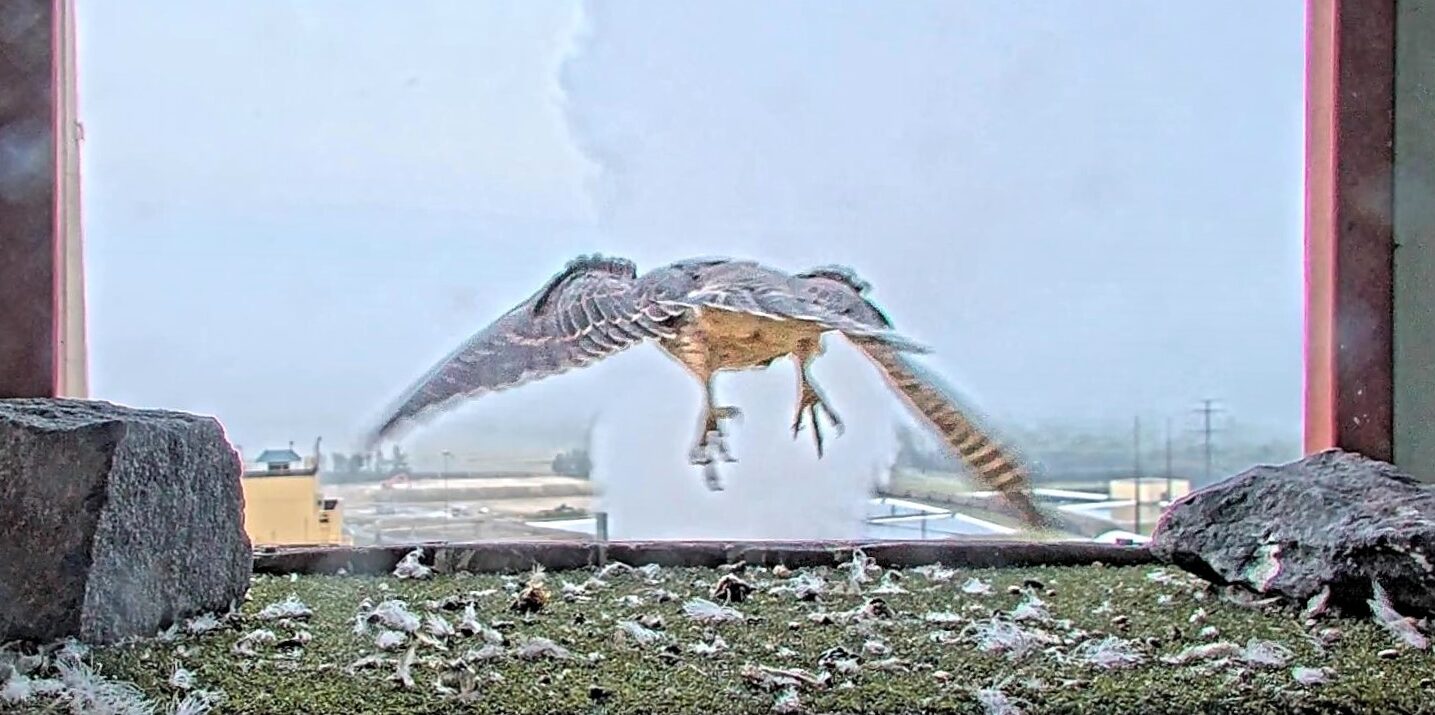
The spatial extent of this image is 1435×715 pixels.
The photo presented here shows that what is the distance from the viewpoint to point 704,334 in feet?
4.02

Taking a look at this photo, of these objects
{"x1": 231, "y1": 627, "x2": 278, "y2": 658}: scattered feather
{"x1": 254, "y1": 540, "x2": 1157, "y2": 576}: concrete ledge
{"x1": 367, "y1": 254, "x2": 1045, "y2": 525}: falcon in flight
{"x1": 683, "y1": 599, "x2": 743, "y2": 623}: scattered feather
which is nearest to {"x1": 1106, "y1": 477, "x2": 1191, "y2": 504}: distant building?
{"x1": 254, "y1": 540, "x2": 1157, "y2": 576}: concrete ledge

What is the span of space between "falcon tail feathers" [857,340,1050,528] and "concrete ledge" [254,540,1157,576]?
0.20 m

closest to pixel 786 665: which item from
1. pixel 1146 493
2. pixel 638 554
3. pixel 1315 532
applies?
pixel 638 554

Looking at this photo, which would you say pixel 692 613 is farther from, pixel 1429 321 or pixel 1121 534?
pixel 1429 321

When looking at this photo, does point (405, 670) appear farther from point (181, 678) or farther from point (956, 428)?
point (956, 428)

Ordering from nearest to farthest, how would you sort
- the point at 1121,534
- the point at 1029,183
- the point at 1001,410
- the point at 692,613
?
the point at 692,613 → the point at 1001,410 → the point at 1029,183 → the point at 1121,534

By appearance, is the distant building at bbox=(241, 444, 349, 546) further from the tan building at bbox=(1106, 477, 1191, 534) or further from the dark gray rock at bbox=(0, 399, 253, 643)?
the tan building at bbox=(1106, 477, 1191, 534)

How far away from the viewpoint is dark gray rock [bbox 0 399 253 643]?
3.28 feet

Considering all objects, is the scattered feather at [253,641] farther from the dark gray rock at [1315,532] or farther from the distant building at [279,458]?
the dark gray rock at [1315,532]

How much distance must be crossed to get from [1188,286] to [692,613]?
86cm

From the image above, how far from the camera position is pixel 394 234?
55.6 inches

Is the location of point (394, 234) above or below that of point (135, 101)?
below

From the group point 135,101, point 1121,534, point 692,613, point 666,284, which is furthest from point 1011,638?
point 135,101

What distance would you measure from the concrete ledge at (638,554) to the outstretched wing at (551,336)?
254mm
